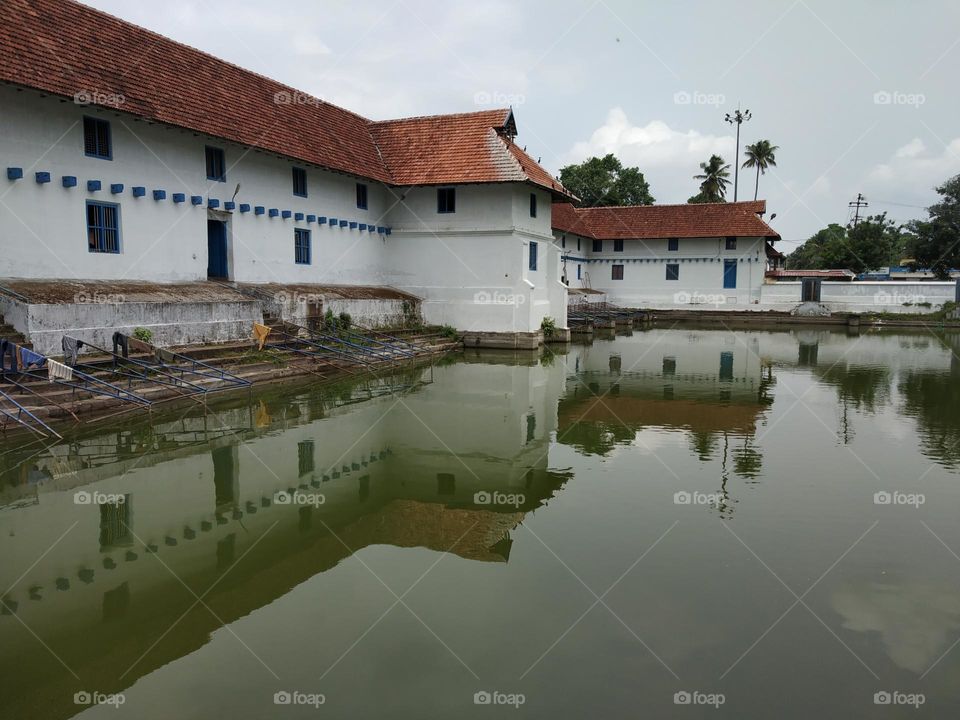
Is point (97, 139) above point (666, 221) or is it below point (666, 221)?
below

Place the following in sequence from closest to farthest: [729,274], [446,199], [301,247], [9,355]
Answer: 1. [9,355]
2. [301,247]
3. [446,199]
4. [729,274]

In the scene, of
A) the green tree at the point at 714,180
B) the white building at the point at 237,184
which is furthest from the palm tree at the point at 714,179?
the white building at the point at 237,184

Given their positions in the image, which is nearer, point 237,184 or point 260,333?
point 260,333

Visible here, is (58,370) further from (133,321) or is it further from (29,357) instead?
(133,321)

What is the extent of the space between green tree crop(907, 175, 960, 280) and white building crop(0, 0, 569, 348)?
32.7 meters

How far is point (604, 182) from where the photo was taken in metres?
49.4

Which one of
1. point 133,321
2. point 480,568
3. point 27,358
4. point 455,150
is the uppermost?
point 455,150

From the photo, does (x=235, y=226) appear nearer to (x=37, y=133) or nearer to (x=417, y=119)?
(x=37, y=133)

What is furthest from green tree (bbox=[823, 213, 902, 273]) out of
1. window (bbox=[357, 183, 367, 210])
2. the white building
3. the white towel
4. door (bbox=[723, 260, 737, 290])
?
the white towel

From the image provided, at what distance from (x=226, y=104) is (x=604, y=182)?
36.6 m

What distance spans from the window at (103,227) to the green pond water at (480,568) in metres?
5.28

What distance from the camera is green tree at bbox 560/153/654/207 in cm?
4938

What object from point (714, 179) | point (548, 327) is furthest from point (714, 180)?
point (548, 327)

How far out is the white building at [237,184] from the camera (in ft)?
41.0
